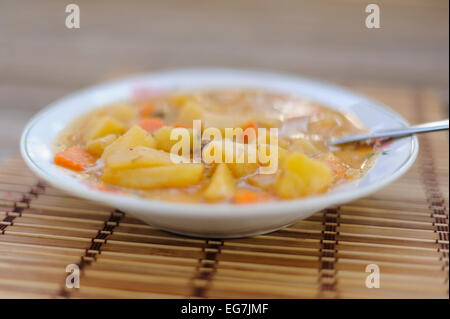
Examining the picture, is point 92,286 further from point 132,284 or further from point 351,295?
point 351,295

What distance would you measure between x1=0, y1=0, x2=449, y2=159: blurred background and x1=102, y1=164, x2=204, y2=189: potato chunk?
5.67 feet

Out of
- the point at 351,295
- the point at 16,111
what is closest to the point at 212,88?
the point at 16,111

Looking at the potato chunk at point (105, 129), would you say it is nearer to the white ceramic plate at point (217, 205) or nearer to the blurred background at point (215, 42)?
the white ceramic plate at point (217, 205)

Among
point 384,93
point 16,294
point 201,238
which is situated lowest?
point 16,294

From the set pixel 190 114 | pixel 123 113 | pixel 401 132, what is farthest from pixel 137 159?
pixel 401 132

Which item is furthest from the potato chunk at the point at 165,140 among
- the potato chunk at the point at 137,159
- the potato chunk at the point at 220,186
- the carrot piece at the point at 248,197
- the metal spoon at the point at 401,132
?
the metal spoon at the point at 401,132

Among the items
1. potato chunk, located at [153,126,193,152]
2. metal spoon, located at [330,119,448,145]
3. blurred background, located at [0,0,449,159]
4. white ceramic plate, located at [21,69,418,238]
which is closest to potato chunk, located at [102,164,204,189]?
white ceramic plate, located at [21,69,418,238]

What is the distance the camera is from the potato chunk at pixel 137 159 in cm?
161

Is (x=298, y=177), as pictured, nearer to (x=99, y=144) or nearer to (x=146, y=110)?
(x=99, y=144)

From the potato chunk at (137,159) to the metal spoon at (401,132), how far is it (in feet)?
2.43

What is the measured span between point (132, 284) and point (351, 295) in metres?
0.64

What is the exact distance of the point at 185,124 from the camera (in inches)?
83.0

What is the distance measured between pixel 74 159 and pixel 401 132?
123 centimetres

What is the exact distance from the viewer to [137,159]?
1.61 metres
